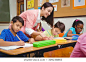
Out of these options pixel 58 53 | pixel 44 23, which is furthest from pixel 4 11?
pixel 58 53

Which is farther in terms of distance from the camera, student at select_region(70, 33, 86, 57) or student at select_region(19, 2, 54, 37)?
student at select_region(19, 2, 54, 37)

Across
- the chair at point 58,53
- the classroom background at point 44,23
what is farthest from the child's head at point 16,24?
the classroom background at point 44,23

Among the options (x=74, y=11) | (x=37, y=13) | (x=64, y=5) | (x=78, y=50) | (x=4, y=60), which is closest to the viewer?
(x=4, y=60)

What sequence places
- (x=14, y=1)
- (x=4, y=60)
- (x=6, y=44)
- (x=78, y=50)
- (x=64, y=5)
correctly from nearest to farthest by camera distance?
(x=4, y=60) → (x=78, y=50) → (x=6, y=44) → (x=64, y=5) → (x=14, y=1)

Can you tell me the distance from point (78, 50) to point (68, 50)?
1.03 feet

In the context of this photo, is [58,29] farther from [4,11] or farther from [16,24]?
[4,11]

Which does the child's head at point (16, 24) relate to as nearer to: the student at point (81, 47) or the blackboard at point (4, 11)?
the student at point (81, 47)

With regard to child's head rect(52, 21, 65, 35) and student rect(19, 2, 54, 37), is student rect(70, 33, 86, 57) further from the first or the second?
child's head rect(52, 21, 65, 35)

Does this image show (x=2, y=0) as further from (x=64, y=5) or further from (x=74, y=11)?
(x=74, y=11)

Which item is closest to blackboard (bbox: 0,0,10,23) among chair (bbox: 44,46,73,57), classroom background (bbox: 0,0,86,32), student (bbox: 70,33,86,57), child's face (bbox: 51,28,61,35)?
classroom background (bbox: 0,0,86,32)

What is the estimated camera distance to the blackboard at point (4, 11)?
3096 mm

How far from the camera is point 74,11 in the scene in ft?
7.09

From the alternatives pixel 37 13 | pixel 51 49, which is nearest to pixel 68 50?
pixel 51 49

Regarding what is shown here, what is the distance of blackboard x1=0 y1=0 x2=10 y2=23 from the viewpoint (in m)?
3.10
